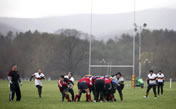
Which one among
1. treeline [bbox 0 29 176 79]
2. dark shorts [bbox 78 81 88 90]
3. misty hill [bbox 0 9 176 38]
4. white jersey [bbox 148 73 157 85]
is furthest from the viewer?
misty hill [bbox 0 9 176 38]

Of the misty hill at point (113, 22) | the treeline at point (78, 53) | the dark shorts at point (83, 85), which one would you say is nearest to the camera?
the dark shorts at point (83, 85)

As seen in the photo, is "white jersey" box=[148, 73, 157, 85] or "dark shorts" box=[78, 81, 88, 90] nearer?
"dark shorts" box=[78, 81, 88, 90]

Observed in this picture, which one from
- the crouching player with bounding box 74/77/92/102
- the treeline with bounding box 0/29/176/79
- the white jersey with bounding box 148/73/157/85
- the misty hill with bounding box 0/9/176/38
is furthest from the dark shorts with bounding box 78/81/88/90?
the misty hill with bounding box 0/9/176/38

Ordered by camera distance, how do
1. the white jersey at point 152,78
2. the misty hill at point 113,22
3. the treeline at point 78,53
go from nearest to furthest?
the white jersey at point 152,78
the treeline at point 78,53
the misty hill at point 113,22

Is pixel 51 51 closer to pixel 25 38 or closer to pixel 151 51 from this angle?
pixel 25 38

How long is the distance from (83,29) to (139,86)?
5792 centimetres

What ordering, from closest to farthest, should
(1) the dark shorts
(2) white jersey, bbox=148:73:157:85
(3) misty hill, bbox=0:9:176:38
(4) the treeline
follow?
(1) the dark shorts → (2) white jersey, bbox=148:73:157:85 → (4) the treeline → (3) misty hill, bbox=0:9:176:38

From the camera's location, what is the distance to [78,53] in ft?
311

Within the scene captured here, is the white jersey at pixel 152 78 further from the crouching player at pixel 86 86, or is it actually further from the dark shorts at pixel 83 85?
the dark shorts at pixel 83 85

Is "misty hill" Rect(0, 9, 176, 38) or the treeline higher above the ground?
"misty hill" Rect(0, 9, 176, 38)

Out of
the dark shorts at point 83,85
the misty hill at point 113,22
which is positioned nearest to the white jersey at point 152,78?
the dark shorts at point 83,85

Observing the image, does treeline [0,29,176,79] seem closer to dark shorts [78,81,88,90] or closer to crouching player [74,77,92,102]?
crouching player [74,77,92,102]

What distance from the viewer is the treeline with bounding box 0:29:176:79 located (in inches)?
3504

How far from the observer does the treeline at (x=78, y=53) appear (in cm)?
8900
